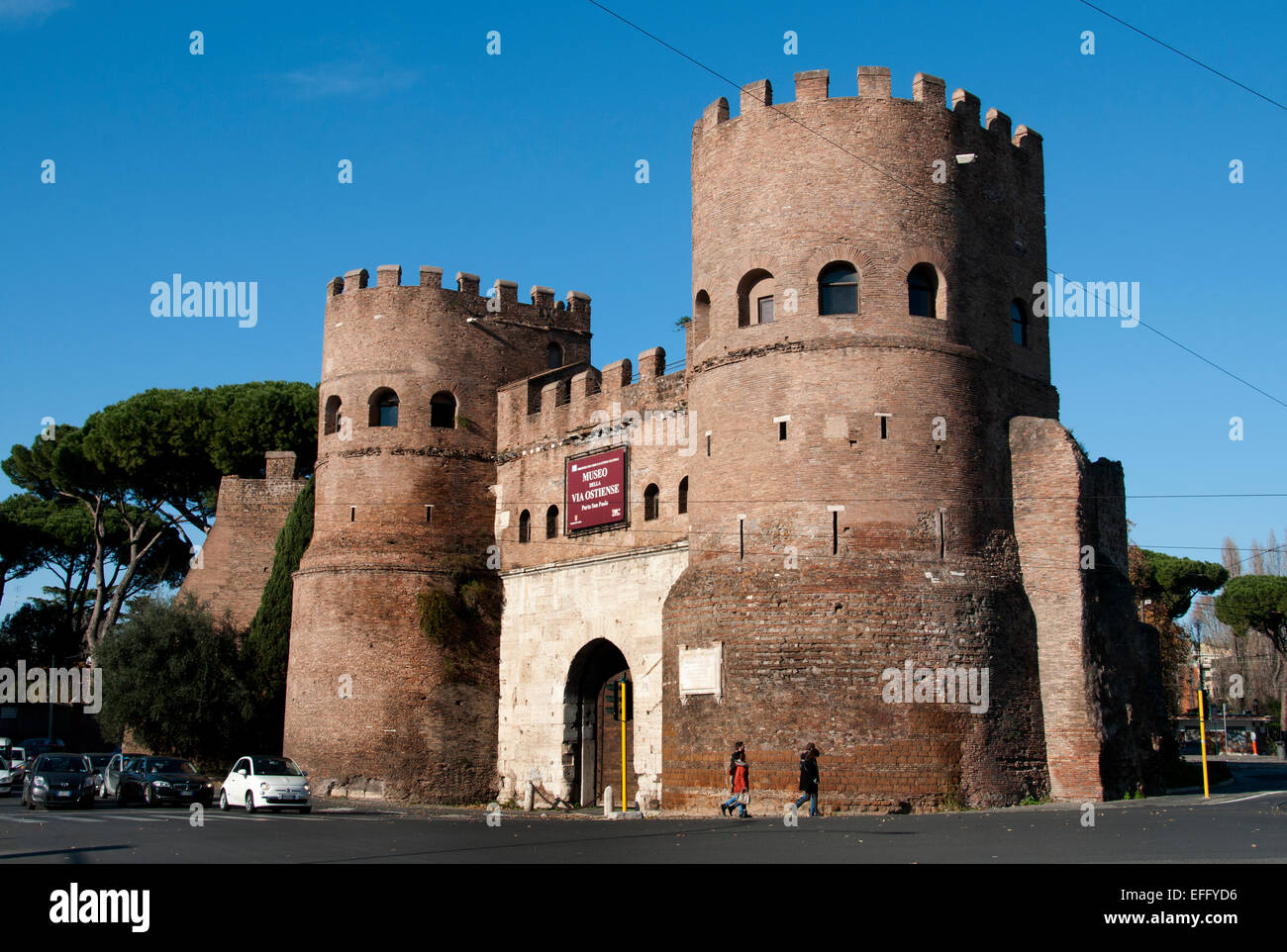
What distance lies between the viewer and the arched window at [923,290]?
23.8 metres

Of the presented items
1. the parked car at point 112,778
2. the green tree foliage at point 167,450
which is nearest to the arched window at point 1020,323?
the parked car at point 112,778

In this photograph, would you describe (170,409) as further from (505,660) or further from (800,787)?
(800,787)

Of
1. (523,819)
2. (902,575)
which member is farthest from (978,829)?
(523,819)

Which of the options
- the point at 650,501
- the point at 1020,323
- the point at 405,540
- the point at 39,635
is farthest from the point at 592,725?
the point at 39,635

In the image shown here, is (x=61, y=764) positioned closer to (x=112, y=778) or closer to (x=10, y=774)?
(x=112, y=778)

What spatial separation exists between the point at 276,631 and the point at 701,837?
22669mm

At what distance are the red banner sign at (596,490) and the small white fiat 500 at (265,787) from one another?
26.0 ft

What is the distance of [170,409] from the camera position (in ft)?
156

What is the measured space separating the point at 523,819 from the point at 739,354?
30.5ft

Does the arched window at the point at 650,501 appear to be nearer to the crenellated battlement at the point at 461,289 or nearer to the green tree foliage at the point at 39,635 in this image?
the crenellated battlement at the point at 461,289

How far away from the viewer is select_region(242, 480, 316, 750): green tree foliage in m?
36.0

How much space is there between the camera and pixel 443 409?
109 ft

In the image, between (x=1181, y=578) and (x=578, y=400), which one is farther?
(x=1181, y=578)

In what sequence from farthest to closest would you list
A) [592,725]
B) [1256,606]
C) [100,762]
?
[1256,606], [100,762], [592,725]
